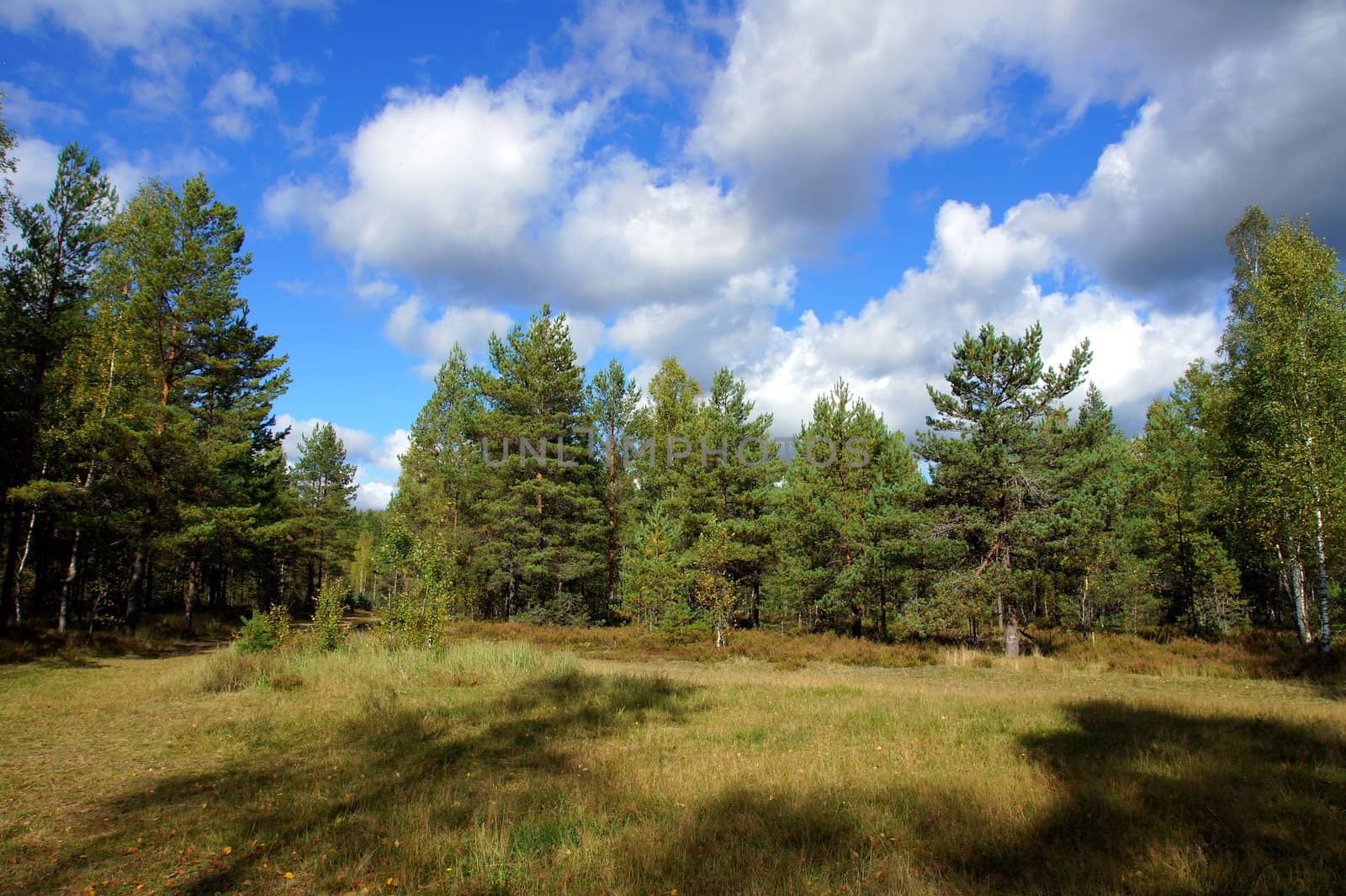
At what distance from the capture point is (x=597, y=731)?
389 inches

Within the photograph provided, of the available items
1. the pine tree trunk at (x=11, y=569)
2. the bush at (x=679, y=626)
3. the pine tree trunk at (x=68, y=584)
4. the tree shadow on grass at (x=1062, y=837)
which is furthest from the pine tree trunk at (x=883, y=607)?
the pine tree trunk at (x=11, y=569)

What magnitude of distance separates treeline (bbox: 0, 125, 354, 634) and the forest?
93 mm

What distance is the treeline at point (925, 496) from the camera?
18.6 meters

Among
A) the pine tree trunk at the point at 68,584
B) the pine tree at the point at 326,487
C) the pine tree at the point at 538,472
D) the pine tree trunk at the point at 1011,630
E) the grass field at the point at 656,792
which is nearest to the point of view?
the grass field at the point at 656,792

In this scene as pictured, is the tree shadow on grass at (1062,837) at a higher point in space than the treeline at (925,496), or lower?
lower

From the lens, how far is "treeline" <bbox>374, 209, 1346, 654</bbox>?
18.6 meters

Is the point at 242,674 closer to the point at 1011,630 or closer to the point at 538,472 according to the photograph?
the point at 538,472

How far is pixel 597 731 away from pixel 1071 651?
20.6 meters

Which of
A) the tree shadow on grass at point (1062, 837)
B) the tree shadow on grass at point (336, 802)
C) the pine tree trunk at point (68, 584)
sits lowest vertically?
the tree shadow on grass at point (336, 802)

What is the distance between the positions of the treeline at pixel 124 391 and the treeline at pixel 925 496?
25.3ft

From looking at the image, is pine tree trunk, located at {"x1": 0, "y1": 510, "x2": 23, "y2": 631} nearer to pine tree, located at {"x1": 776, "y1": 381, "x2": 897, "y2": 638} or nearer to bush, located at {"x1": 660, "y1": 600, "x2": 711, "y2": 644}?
bush, located at {"x1": 660, "y1": 600, "x2": 711, "y2": 644}

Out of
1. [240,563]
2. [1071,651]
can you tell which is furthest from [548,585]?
[1071,651]

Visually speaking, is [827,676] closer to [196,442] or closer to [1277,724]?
[1277,724]

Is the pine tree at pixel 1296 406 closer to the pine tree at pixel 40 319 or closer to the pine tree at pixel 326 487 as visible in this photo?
the pine tree at pixel 40 319
